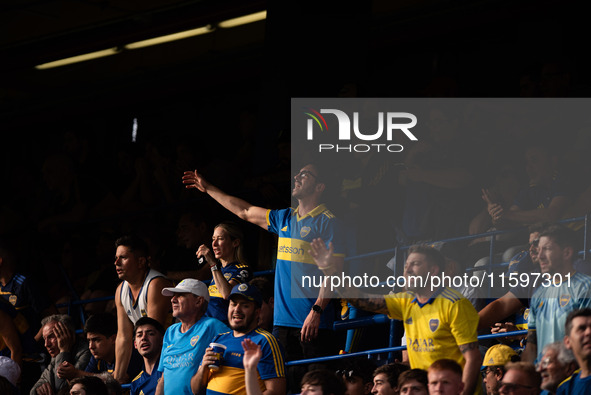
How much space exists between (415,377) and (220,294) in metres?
2.56

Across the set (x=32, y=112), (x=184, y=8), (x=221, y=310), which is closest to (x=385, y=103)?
(x=221, y=310)

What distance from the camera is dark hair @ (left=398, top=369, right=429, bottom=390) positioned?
5328 mm

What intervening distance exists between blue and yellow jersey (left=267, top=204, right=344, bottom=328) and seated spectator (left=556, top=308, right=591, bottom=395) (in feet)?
7.19

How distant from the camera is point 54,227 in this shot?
10812 mm

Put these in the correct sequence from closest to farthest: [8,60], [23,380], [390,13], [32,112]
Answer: [23,380]
[390,13]
[8,60]
[32,112]

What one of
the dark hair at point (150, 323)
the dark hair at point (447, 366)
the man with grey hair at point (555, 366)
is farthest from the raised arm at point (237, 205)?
the man with grey hair at point (555, 366)

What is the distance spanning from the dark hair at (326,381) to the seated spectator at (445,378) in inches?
25.5

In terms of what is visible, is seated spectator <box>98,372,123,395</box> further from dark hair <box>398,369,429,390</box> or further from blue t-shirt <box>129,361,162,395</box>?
dark hair <box>398,369,429,390</box>

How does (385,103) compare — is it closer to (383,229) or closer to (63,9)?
(383,229)

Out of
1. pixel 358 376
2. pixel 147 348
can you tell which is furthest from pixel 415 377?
pixel 147 348

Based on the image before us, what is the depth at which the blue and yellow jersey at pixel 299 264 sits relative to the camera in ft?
22.7

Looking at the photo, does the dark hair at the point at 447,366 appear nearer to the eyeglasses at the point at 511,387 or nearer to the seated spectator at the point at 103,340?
the eyeglasses at the point at 511,387

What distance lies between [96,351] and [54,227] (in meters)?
3.36

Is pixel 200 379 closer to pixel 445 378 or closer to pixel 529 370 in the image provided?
pixel 445 378
